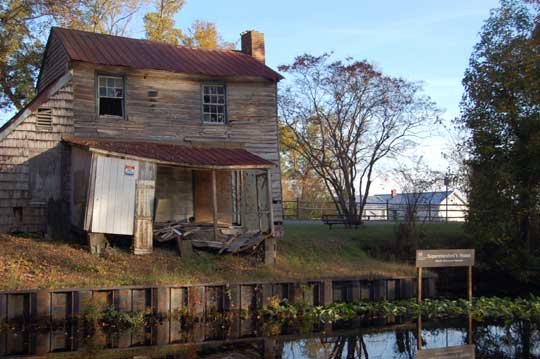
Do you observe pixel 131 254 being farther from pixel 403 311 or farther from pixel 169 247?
pixel 403 311

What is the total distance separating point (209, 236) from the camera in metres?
19.8

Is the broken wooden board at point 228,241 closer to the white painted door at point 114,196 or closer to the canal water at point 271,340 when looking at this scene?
the white painted door at point 114,196

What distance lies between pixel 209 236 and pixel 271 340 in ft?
20.3

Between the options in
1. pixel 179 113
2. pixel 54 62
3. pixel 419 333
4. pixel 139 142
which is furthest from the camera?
pixel 54 62

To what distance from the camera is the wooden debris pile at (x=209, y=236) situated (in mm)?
19094

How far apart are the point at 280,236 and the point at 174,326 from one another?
24.3 feet

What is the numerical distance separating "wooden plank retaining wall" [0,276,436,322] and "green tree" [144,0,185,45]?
22.2 meters

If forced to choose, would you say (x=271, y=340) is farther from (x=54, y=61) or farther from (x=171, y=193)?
(x=54, y=61)

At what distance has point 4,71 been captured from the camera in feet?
95.0

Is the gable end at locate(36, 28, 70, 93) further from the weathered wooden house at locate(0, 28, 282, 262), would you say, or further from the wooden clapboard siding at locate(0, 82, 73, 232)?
the wooden clapboard siding at locate(0, 82, 73, 232)

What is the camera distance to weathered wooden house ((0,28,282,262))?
18484 mm

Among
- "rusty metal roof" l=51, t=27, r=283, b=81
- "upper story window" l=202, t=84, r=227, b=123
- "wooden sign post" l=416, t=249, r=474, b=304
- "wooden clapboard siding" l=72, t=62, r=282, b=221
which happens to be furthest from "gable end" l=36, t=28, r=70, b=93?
"wooden sign post" l=416, t=249, r=474, b=304

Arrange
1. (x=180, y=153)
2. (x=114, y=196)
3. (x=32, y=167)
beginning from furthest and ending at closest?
(x=180, y=153)
(x=32, y=167)
(x=114, y=196)

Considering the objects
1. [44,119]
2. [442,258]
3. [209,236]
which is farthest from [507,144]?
[44,119]
